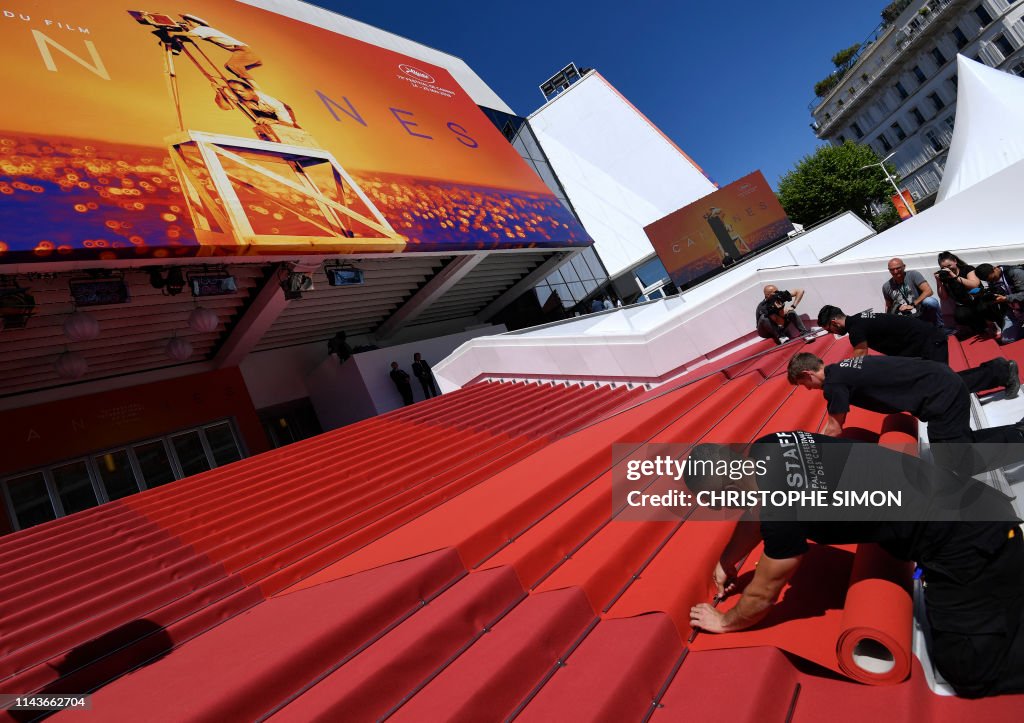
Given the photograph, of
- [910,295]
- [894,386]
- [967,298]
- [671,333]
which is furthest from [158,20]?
[967,298]

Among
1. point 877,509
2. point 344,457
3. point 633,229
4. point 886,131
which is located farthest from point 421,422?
point 886,131

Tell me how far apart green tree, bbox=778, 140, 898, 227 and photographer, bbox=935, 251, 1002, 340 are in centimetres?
3354

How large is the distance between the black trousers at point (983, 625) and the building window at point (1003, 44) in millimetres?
43394

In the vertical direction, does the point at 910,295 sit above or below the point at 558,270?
below

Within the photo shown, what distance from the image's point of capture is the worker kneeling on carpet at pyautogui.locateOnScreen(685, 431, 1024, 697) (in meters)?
1.87

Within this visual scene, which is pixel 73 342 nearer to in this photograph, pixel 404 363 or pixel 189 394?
pixel 189 394

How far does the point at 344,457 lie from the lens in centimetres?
701

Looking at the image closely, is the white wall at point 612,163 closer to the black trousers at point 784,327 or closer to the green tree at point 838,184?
the green tree at point 838,184

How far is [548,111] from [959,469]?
105 feet

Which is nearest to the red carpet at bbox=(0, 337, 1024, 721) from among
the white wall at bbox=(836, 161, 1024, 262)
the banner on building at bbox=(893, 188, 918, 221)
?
the white wall at bbox=(836, 161, 1024, 262)

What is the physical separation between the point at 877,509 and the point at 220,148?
453 inches

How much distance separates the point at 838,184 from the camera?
35719 millimetres

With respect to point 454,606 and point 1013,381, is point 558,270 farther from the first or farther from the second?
point 454,606

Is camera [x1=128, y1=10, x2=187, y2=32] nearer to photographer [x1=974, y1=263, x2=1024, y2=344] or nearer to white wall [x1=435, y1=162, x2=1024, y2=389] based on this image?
white wall [x1=435, y1=162, x2=1024, y2=389]
